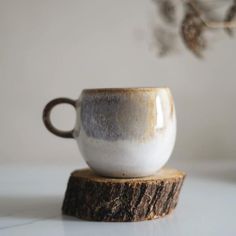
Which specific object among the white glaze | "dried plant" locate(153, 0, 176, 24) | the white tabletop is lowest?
the white tabletop

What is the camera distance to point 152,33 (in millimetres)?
1164

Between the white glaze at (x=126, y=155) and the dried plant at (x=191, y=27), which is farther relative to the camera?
the dried plant at (x=191, y=27)

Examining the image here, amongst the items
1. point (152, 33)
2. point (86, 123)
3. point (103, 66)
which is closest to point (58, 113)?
point (103, 66)

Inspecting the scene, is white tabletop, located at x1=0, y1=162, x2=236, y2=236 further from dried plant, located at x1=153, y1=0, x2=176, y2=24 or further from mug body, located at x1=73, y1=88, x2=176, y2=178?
dried plant, located at x1=153, y1=0, x2=176, y2=24

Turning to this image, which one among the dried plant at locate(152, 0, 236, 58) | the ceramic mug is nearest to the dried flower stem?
the dried plant at locate(152, 0, 236, 58)

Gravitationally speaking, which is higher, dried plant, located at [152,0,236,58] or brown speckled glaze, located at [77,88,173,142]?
dried plant, located at [152,0,236,58]

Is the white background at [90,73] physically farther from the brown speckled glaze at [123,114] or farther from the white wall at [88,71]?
the brown speckled glaze at [123,114]

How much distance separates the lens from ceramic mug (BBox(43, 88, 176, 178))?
0.58 metres

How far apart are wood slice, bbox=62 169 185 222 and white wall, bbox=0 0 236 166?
0.58 metres

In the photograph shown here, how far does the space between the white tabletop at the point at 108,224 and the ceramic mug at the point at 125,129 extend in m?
0.08

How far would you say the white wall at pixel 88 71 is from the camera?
115 cm

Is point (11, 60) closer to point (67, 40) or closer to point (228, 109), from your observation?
point (67, 40)

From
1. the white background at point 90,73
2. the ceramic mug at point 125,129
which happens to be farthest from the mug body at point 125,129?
A: the white background at point 90,73

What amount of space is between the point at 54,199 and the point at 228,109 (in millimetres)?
671
